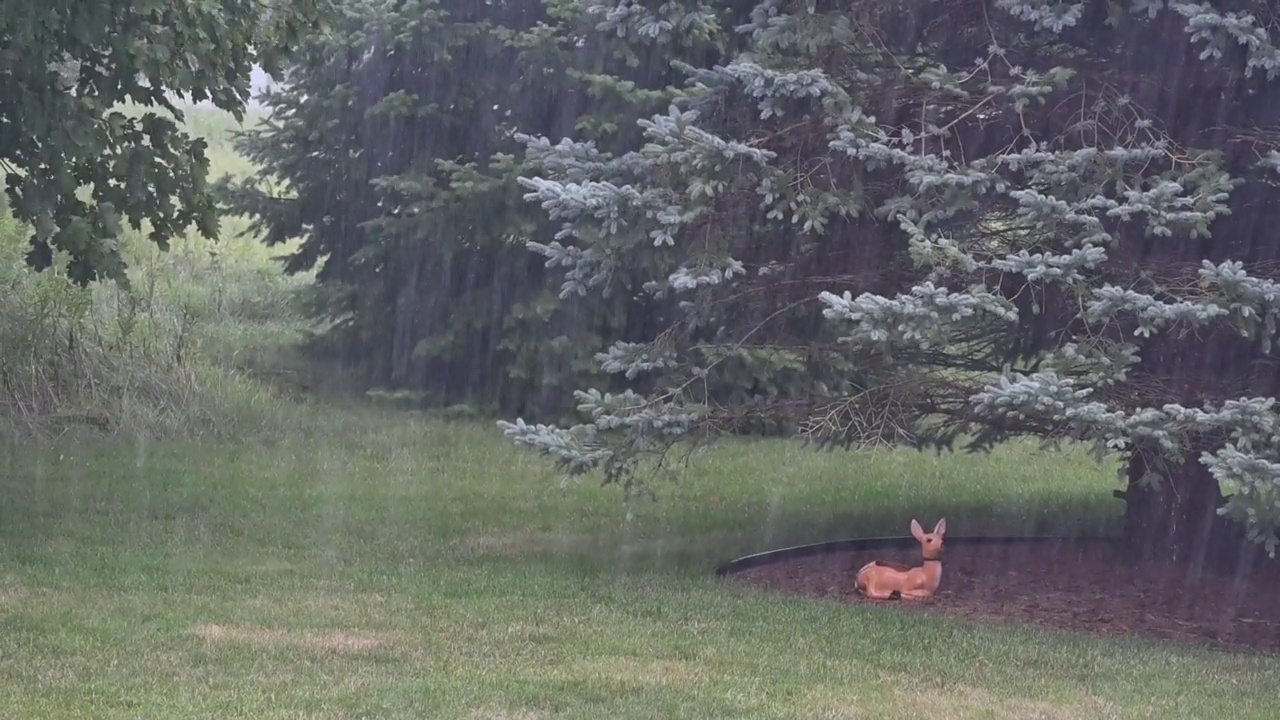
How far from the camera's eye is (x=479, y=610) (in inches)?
271

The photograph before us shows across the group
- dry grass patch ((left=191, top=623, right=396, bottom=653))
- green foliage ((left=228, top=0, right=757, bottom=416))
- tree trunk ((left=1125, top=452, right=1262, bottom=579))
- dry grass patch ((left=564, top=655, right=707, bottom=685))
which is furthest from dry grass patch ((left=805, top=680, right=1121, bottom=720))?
green foliage ((left=228, top=0, right=757, bottom=416))

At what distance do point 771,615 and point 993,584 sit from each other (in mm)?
1627

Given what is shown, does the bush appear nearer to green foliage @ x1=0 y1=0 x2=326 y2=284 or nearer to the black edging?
green foliage @ x1=0 y1=0 x2=326 y2=284

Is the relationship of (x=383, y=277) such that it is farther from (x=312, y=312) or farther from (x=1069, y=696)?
(x=1069, y=696)

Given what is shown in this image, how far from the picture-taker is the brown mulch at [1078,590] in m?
7.32

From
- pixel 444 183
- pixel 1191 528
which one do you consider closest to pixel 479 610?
pixel 1191 528

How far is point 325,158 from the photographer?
567 inches

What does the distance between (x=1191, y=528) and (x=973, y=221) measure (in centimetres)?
235

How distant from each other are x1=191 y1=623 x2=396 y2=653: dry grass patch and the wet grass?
2cm

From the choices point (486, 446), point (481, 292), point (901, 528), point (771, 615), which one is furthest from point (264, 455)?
point (771, 615)

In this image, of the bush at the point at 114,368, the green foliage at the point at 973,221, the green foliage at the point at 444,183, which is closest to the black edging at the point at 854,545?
the green foliage at the point at 973,221

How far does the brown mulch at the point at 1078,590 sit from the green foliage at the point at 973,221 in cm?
67

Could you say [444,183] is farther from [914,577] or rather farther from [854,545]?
[914,577]

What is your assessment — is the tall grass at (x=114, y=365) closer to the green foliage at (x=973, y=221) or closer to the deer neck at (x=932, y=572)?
the green foliage at (x=973, y=221)
